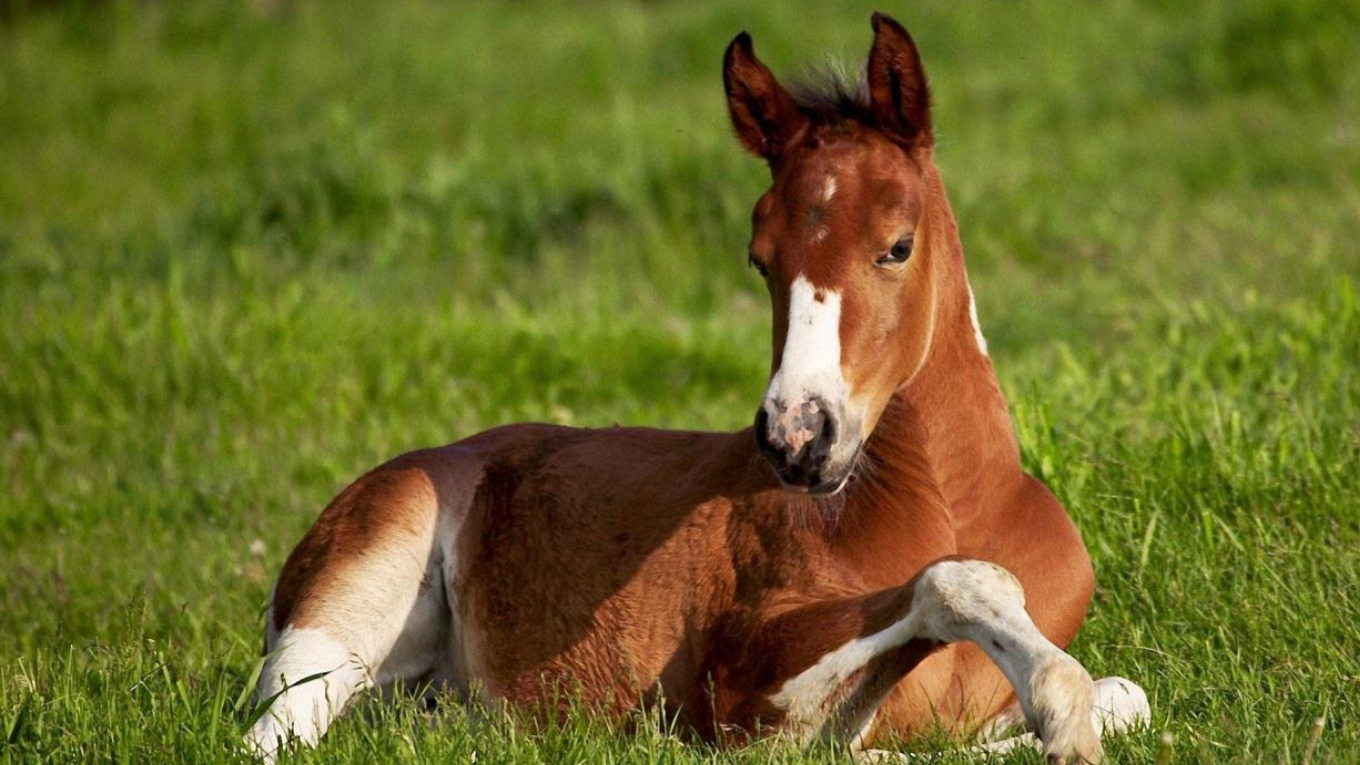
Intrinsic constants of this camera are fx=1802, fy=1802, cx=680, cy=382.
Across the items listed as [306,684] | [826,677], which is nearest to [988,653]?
[826,677]

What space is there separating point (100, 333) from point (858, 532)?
473 centimetres

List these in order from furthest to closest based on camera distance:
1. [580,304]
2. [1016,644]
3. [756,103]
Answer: [580,304]
[756,103]
[1016,644]

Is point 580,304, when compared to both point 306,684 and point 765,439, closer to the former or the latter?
point 306,684

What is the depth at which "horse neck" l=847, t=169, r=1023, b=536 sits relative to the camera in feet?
13.7

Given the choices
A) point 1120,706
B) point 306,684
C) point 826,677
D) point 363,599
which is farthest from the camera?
point 363,599

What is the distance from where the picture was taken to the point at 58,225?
1158 centimetres

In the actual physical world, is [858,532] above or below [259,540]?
above

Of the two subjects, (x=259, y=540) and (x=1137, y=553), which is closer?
(x=1137, y=553)

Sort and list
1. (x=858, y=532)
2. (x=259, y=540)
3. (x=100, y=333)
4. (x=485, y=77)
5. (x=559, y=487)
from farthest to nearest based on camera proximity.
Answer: (x=485, y=77)
(x=100, y=333)
(x=259, y=540)
(x=559, y=487)
(x=858, y=532)

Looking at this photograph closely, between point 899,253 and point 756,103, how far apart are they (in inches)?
23.6

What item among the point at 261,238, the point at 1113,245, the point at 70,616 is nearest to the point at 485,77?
the point at 261,238

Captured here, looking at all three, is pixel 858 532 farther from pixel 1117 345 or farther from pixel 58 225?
pixel 58 225

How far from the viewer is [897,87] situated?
4.10 m

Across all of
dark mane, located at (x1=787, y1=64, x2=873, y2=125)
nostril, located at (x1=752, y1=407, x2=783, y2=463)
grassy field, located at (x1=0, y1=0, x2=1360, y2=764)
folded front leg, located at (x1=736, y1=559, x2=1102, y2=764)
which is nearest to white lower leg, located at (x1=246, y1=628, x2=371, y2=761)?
grassy field, located at (x1=0, y1=0, x2=1360, y2=764)
